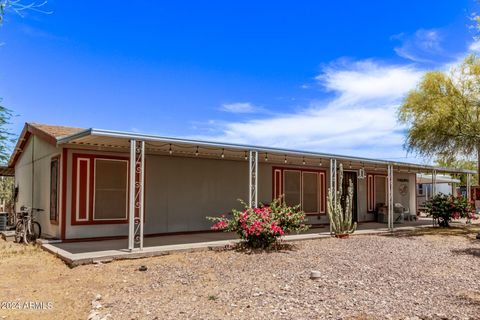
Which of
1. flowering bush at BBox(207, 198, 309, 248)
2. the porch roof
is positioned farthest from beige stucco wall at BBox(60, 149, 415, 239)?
flowering bush at BBox(207, 198, 309, 248)

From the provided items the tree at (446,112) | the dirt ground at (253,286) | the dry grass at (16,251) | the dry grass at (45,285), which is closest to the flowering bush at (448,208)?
the tree at (446,112)

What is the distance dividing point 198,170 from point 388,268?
6594 mm

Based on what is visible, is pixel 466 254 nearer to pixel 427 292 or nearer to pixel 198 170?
pixel 427 292

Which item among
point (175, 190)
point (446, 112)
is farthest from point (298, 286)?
point (446, 112)

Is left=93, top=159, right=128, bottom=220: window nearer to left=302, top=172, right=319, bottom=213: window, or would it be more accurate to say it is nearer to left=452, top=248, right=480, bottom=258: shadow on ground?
left=302, top=172, right=319, bottom=213: window

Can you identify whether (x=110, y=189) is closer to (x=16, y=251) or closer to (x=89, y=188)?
(x=89, y=188)

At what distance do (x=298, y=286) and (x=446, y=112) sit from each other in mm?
8472

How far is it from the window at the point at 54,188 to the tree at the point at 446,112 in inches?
402

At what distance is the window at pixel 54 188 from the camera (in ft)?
33.9

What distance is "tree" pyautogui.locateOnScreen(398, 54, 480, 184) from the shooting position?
1212 cm

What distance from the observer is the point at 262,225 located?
8.59 meters

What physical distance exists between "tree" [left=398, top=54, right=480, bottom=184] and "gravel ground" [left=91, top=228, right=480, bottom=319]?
14.4ft

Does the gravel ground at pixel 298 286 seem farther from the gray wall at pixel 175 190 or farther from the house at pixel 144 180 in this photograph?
the gray wall at pixel 175 190

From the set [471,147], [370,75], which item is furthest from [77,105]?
[471,147]
